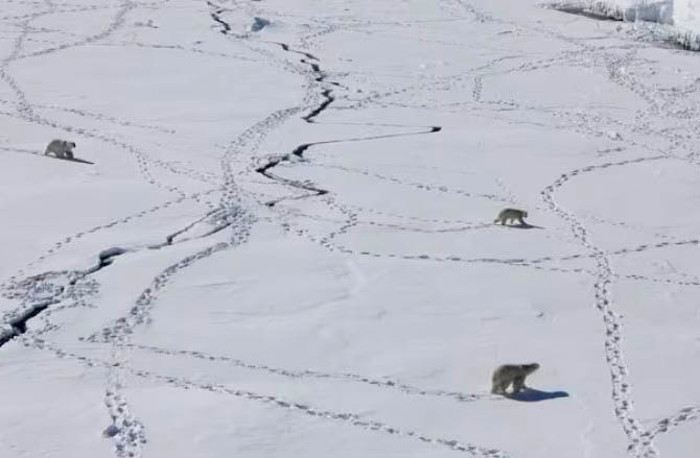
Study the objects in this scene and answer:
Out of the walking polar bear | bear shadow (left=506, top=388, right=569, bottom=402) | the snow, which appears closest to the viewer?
the snow

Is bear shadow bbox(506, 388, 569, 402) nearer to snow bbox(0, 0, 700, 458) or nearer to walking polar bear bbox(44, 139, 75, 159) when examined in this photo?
snow bbox(0, 0, 700, 458)

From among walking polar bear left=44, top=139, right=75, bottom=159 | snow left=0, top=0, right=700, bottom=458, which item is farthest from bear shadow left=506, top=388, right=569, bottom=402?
walking polar bear left=44, top=139, right=75, bottom=159

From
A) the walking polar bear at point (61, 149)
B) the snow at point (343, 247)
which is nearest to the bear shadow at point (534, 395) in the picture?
the snow at point (343, 247)

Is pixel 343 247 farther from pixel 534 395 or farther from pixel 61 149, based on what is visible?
pixel 61 149

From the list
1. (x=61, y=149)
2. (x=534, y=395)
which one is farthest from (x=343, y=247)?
(x=61, y=149)

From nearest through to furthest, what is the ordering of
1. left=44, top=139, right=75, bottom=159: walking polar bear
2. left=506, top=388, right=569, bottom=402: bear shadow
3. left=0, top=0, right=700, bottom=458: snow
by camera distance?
left=0, top=0, right=700, bottom=458: snow → left=506, top=388, right=569, bottom=402: bear shadow → left=44, top=139, right=75, bottom=159: walking polar bear

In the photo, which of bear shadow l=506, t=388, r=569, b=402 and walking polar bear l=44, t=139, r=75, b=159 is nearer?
bear shadow l=506, t=388, r=569, b=402
